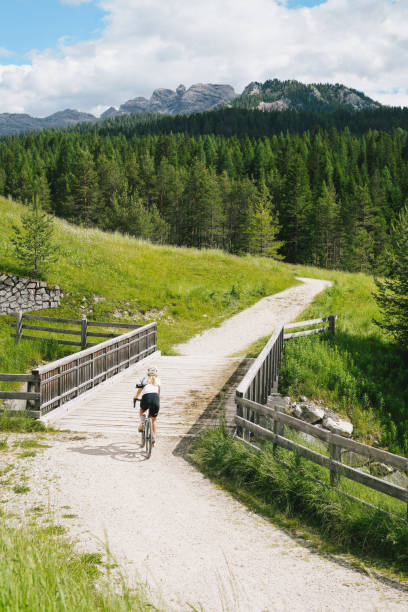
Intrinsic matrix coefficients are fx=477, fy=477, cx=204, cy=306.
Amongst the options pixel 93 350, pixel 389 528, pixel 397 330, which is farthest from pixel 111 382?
pixel 397 330

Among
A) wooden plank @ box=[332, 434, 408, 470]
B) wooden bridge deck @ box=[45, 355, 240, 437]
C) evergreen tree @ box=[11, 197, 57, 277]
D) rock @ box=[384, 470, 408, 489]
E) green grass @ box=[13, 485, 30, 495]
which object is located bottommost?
rock @ box=[384, 470, 408, 489]

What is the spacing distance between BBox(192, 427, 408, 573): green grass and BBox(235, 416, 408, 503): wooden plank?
0.75ft

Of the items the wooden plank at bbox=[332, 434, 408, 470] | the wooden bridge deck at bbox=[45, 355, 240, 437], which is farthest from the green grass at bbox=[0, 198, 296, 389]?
the wooden plank at bbox=[332, 434, 408, 470]

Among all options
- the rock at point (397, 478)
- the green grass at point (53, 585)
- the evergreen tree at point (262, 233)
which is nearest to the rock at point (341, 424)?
the rock at point (397, 478)

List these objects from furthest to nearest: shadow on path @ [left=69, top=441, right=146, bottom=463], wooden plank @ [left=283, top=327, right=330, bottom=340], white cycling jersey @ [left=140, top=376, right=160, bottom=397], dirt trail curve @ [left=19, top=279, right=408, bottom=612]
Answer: wooden plank @ [left=283, top=327, right=330, bottom=340] → white cycling jersey @ [left=140, top=376, right=160, bottom=397] → shadow on path @ [left=69, top=441, right=146, bottom=463] → dirt trail curve @ [left=19, top=279, right=408, bottom=612]

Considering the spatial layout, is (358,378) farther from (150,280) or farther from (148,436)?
(150,280)

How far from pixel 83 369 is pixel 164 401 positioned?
2.38 m

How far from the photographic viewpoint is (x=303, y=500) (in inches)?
263

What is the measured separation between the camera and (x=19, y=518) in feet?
19.4

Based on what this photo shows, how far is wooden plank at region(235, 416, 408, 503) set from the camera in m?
5.92

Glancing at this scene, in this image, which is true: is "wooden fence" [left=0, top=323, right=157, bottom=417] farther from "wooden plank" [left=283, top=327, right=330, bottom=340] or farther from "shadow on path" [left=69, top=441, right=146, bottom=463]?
"wooden plank" [left=283, top=327, right=330, bottom=340]

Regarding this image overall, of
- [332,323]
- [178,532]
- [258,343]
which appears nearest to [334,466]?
[178,532]

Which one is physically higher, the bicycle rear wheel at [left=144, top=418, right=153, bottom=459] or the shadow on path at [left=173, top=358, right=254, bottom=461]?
the bicycle rear wheel at [left=144, top=418, right=153, bottom=459]

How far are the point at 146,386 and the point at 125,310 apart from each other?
647 inches
